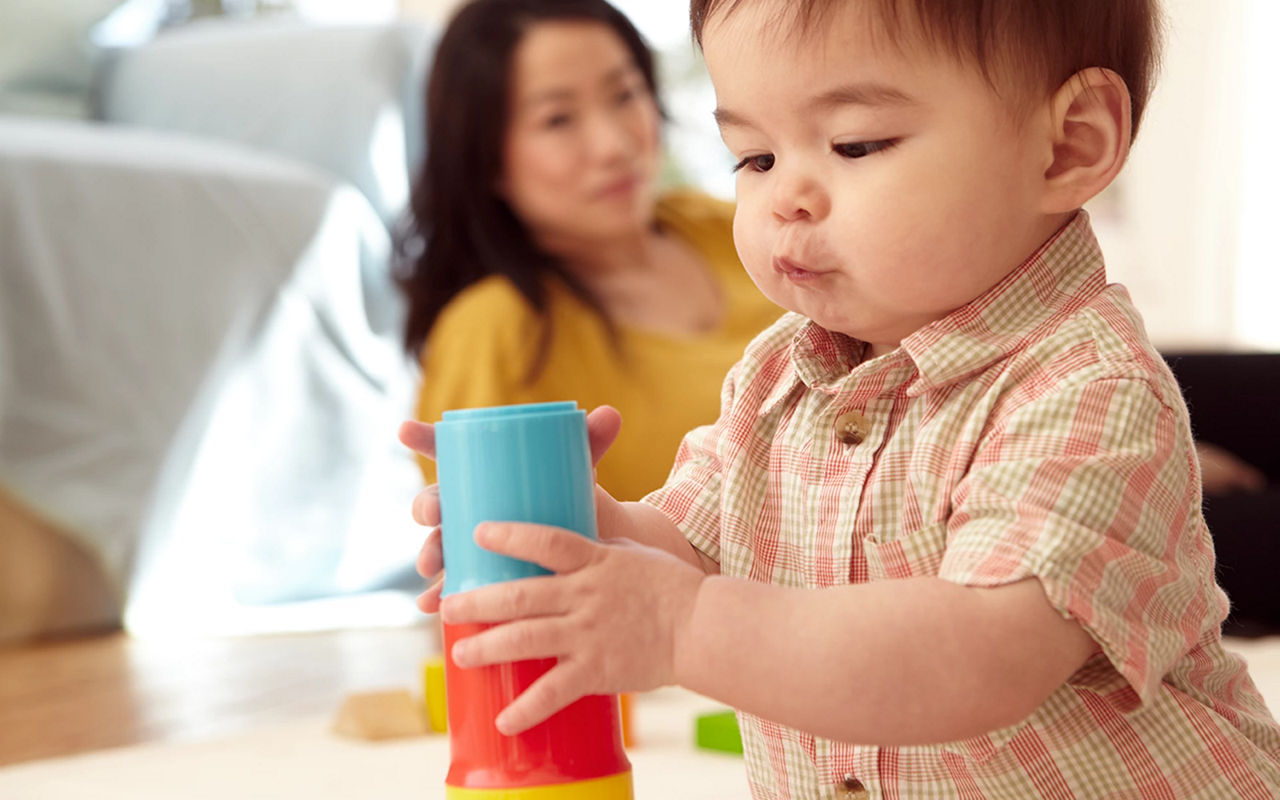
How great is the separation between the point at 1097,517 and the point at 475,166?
4.14ft

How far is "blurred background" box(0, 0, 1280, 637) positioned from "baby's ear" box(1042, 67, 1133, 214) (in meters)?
1.23

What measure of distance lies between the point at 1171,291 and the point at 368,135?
5.53ft

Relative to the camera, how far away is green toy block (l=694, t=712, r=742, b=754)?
3.44 ft

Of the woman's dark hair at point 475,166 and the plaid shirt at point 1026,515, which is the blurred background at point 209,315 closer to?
the woman's dark hair at point 475,166

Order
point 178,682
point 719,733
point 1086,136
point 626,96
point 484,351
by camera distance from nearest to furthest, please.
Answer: point 1086,136, point 719,733, point 178,682, point 484,351, point 626,96

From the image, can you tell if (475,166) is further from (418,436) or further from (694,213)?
(418,436)

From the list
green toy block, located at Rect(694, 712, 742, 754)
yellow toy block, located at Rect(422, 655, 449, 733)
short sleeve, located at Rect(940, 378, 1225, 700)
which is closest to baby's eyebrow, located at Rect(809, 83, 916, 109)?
short sleeve, located at Rect(940, 378, 1225, 700)

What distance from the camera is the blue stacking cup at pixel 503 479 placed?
21.2 inches

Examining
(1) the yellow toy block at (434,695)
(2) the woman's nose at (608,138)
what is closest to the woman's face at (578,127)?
(2) the woman's nose at (608,138)

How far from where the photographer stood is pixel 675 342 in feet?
5.46

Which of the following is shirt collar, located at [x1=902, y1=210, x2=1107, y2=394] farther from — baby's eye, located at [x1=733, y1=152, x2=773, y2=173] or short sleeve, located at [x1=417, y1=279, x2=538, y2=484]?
short sleeve, located at [x1=417, y1=279, x2=538, y2=484]

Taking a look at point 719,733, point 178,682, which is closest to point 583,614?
point 719,733

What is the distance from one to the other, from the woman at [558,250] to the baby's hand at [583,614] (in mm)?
993

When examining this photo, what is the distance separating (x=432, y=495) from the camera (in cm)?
62
